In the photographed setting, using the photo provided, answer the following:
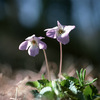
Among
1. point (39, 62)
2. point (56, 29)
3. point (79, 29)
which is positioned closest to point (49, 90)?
point (56, 29)

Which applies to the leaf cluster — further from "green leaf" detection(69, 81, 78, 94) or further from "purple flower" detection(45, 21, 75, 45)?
"purple flower" detection(45, 21, 75, 45)

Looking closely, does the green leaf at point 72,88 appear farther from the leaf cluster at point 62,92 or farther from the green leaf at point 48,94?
the green leaf at point 48,94

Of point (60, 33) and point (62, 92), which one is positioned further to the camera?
point (60, 33)

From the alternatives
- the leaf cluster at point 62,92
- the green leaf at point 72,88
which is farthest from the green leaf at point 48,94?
the green leaf at point 72,88

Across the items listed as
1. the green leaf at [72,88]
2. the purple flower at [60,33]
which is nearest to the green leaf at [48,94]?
the green leaf at [72,88]

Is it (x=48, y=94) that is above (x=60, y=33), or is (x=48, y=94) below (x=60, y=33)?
below

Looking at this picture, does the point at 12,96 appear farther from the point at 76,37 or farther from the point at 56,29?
the point at 76,37

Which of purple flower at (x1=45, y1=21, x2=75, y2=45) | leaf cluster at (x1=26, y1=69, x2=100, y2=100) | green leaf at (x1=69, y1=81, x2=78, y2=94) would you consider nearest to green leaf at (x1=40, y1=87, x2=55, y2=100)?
leaf cluster at (x1=26, y1=69, x2=100, y2=100)

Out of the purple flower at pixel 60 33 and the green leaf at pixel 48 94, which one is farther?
the purple flower at pixel 60 33

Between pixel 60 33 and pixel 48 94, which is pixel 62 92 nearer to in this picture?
pixel 48 94

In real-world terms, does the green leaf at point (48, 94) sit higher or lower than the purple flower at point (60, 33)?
lower

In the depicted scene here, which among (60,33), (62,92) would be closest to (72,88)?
(62,92)
